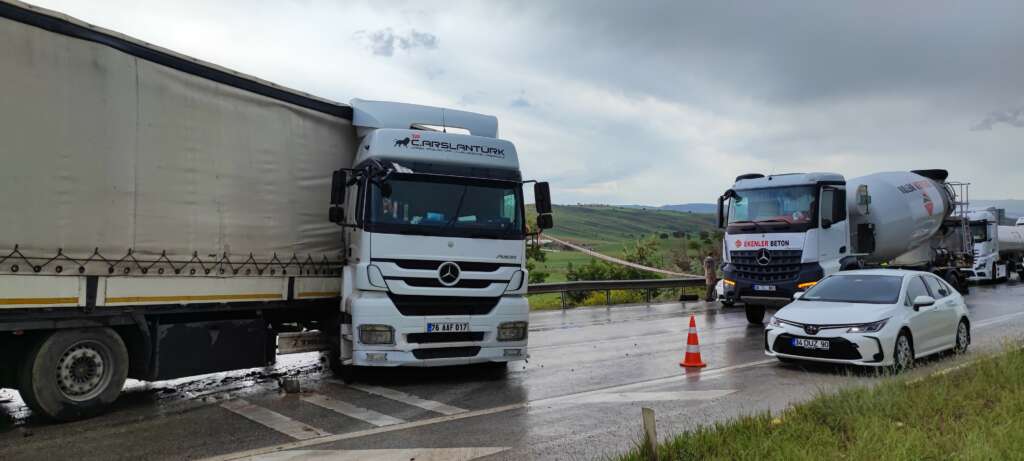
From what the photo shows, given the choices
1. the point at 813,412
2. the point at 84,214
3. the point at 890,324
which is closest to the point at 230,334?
the point at 84,214

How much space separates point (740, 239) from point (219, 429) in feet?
40.0

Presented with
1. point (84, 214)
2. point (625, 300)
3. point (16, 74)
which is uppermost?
point (16, 74)

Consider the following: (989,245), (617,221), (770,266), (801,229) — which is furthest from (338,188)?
(617,221)

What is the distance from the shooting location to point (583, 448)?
19.4 ft

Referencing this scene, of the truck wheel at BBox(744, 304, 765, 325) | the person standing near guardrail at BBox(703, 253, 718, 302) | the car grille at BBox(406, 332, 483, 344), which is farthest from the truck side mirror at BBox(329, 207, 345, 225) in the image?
the person standing near guardrail at BBox(703, 253, 718, 302)

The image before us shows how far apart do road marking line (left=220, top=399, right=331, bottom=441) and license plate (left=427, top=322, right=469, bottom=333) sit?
6.73ft

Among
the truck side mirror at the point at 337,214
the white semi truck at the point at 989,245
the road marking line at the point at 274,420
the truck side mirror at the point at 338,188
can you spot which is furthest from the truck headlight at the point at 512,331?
the white semi truck at the point at 989,245

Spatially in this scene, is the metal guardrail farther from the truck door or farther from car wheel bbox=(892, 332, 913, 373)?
car wheel bbox=(892, 332, 913, 373)

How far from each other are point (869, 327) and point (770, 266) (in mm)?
5995

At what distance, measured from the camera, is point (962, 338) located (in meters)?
11.2

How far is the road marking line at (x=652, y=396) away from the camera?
25.9 feet

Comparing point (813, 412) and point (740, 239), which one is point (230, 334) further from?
point (740, 239)

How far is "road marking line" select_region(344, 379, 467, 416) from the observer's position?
24.5 feet

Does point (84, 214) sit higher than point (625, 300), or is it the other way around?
point (84, 214)
